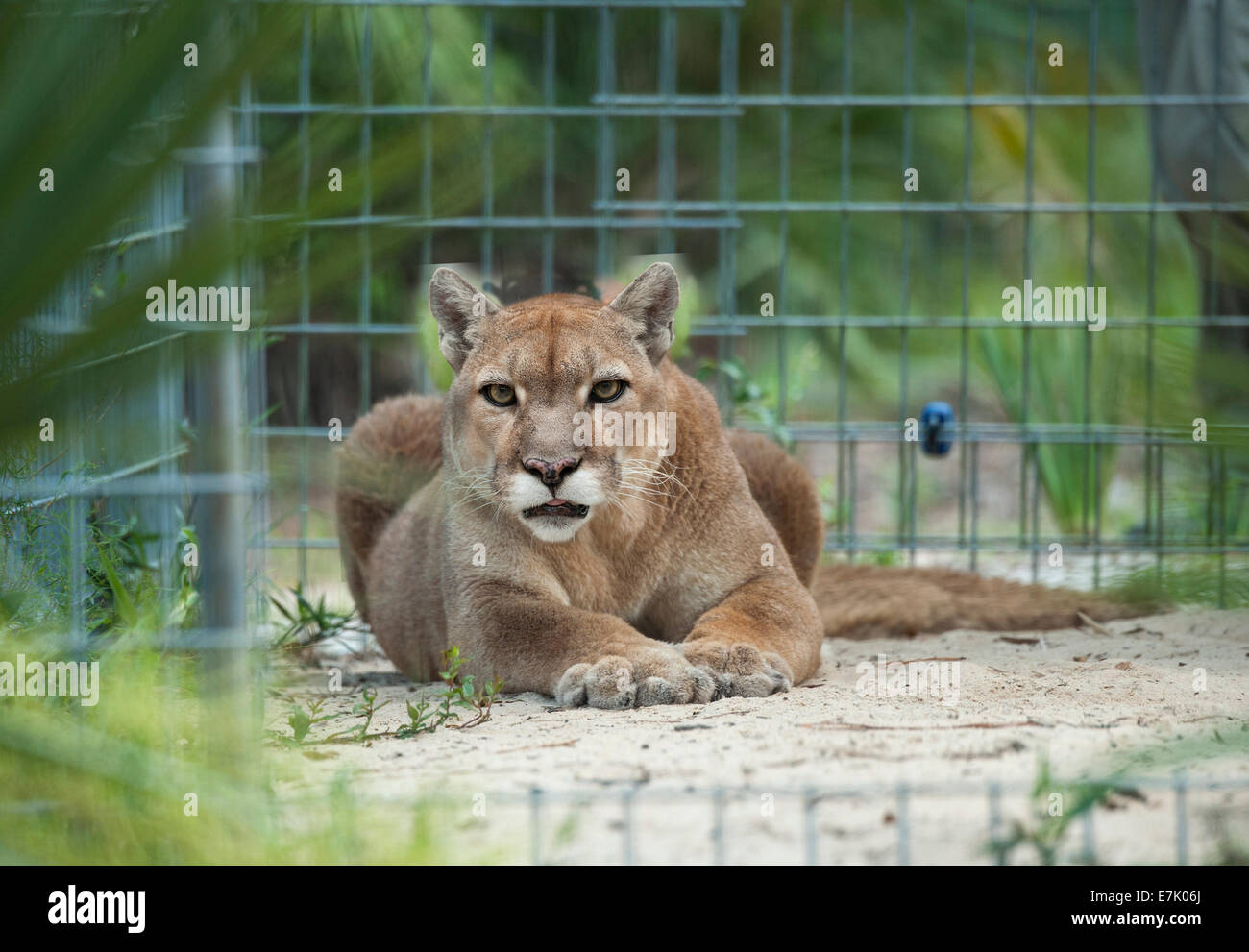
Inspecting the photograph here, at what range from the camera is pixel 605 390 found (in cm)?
375

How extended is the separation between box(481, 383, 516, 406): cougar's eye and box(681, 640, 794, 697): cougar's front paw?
847mm

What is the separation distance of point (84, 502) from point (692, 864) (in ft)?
8.12

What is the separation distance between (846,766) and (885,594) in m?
2.36

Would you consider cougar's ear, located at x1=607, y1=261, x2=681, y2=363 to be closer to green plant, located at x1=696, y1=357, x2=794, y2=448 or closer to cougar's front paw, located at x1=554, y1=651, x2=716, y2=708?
cougar's front paw, located at x1=554, y1=651, x2=716, y2=708

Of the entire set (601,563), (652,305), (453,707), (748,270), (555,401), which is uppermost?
(748,270)

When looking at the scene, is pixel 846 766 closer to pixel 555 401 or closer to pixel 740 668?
pixel 740 668

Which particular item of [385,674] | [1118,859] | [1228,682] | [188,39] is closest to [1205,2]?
[1228,682]

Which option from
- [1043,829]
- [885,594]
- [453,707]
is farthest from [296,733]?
[885,594]

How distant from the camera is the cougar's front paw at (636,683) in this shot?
130 inches

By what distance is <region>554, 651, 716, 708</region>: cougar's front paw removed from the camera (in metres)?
3.31

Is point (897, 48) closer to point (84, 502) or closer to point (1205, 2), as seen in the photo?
point (1205, 2)

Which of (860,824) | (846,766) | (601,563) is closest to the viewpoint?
(860,824)

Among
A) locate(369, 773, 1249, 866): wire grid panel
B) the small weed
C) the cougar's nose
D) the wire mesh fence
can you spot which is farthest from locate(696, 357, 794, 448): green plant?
locate(369, 773, 1249, 866): wire grid panel

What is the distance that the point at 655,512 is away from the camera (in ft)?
12.9
